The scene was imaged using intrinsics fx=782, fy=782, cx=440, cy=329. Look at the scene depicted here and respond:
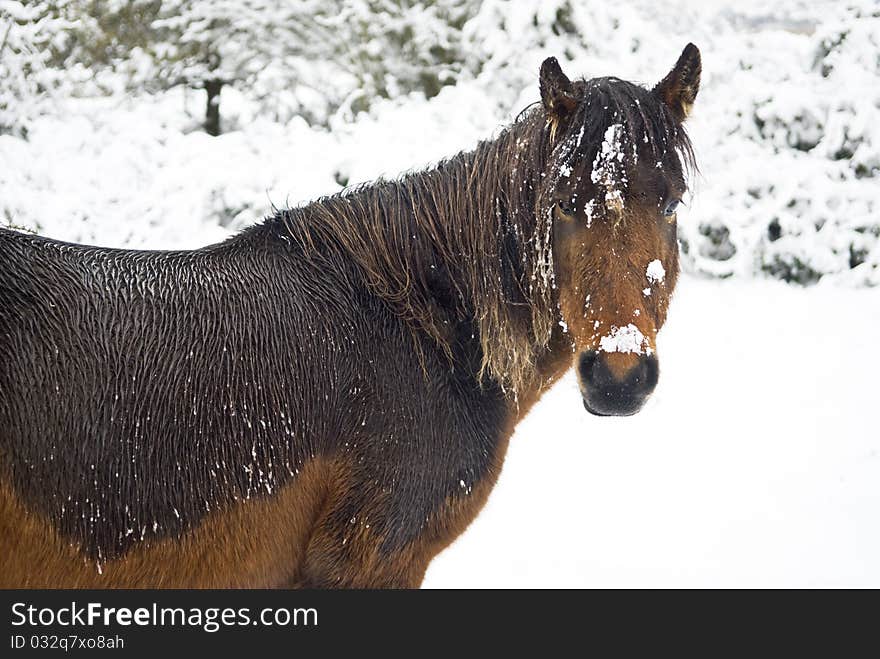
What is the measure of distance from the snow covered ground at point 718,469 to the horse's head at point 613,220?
2.83ft

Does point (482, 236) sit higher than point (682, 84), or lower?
lower

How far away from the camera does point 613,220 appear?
2447mm

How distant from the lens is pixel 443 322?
283cm

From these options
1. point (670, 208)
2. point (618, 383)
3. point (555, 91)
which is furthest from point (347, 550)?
point (555, 91)

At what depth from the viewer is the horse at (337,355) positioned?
2.39m

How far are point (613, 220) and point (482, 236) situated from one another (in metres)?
0.54

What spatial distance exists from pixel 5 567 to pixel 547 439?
4.87 meters

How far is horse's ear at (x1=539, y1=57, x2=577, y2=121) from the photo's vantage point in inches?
102

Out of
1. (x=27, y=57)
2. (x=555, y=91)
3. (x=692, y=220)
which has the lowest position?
(x=692, y=220)

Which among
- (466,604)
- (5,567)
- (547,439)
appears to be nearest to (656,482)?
A: (547,439)

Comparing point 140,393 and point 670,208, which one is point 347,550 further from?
point 670,208

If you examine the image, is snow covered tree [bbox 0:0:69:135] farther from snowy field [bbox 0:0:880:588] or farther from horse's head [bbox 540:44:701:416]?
horse's head [bbox 540:44:701:416]

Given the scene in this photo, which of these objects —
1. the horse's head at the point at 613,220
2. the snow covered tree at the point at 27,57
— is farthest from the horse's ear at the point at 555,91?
the snow covered tree at the point at 27,57

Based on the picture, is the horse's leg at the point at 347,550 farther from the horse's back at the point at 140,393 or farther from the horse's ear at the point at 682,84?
the horse's ear at the point at 682,84
